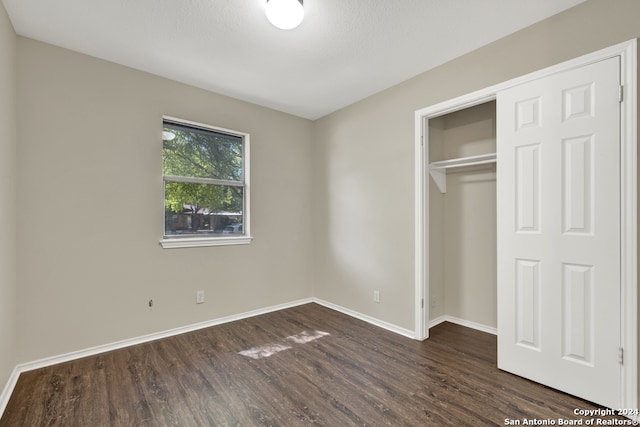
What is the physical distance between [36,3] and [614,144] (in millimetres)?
3752

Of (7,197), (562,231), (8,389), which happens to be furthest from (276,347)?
(562,231)

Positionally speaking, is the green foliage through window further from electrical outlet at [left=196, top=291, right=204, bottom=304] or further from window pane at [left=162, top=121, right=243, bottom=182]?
electrical outlet at [left=196, top=291, right=204, bottom=304]

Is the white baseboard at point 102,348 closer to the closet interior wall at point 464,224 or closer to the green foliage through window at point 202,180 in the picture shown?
the green foliage through window at point 202,180

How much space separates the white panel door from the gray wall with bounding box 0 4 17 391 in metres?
3.45

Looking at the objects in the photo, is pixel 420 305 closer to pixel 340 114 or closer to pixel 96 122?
pixel 340 114

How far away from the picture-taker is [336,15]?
80.1 inches

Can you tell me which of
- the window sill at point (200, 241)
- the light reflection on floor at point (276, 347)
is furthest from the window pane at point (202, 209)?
the light reflection on floor at point (276, 347)

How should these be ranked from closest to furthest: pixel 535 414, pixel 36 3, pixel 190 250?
pixel 535 414 → pixel 36 3 → pixel 190 250

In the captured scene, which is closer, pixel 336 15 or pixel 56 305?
pixel 336 15

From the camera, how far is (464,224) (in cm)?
325

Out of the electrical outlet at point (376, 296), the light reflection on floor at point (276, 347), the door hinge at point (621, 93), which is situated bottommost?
the light reflection on floor at point (276, 347)

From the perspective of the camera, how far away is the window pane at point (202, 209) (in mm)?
3031

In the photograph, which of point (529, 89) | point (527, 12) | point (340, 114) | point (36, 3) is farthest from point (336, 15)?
point (36, 3)

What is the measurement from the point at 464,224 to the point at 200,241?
2878 millimetres
